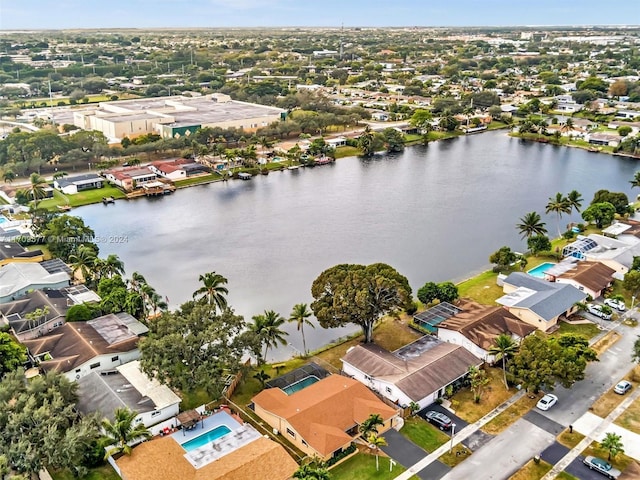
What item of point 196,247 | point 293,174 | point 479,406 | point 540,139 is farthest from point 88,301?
point 540,139

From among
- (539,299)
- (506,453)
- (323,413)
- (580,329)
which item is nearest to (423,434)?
(506,453)

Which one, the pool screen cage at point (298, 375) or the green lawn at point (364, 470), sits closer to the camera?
the green lawn at point (364, 470)

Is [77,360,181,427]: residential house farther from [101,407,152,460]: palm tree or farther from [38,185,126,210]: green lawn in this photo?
[38,185,126,210]: green lawn

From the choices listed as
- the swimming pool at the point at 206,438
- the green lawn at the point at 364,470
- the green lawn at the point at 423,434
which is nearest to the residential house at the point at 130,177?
the swimming pool at the point at 206,438

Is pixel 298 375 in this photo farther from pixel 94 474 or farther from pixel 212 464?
pixel 94 474

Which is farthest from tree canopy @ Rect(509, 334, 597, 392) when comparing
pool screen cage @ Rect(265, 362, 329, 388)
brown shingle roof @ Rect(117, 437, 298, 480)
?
brown shingle roof @ Rect(117, 437, 298, 480)

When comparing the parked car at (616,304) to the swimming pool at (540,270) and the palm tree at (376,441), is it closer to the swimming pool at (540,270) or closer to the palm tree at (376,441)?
the swimming pool at (540,270)
